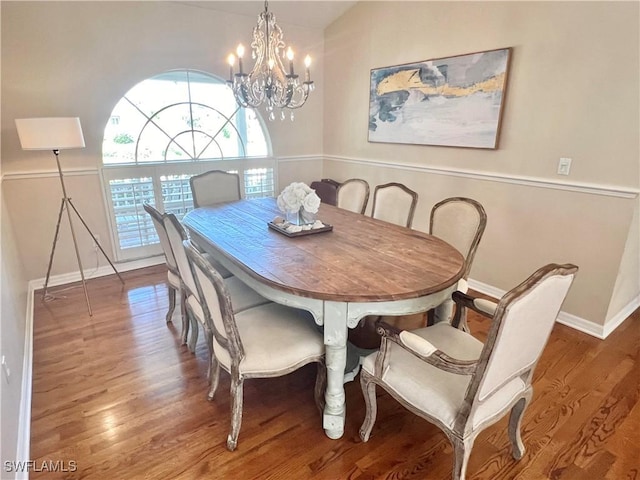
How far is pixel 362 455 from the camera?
171 centimetres

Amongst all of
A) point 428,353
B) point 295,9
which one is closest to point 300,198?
point 428,353

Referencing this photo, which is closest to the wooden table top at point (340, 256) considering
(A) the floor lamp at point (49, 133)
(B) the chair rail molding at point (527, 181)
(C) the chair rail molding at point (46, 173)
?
(A) the floor lamp at point (49, 133)

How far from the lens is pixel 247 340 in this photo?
1.72m

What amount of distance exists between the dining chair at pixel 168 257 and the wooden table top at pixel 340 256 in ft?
0.71

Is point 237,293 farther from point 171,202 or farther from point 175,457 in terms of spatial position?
point 171,202

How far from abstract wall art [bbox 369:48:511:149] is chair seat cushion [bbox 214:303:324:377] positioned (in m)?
2.26

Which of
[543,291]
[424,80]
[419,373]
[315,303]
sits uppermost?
[424,80]

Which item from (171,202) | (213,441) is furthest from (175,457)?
(171,202)

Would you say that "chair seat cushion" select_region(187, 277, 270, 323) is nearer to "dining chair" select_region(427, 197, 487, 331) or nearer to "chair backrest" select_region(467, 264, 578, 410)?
"dining chair" select_region(427, 197, 487, 331)

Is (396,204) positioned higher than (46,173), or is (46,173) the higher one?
(46,173)

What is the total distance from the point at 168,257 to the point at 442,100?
264cm

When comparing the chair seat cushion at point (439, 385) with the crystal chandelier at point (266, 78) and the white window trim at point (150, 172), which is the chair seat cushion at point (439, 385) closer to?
the crystal chandelier at point (266, 78)

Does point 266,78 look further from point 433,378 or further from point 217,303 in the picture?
point 433,378

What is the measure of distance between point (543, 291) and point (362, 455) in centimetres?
111
